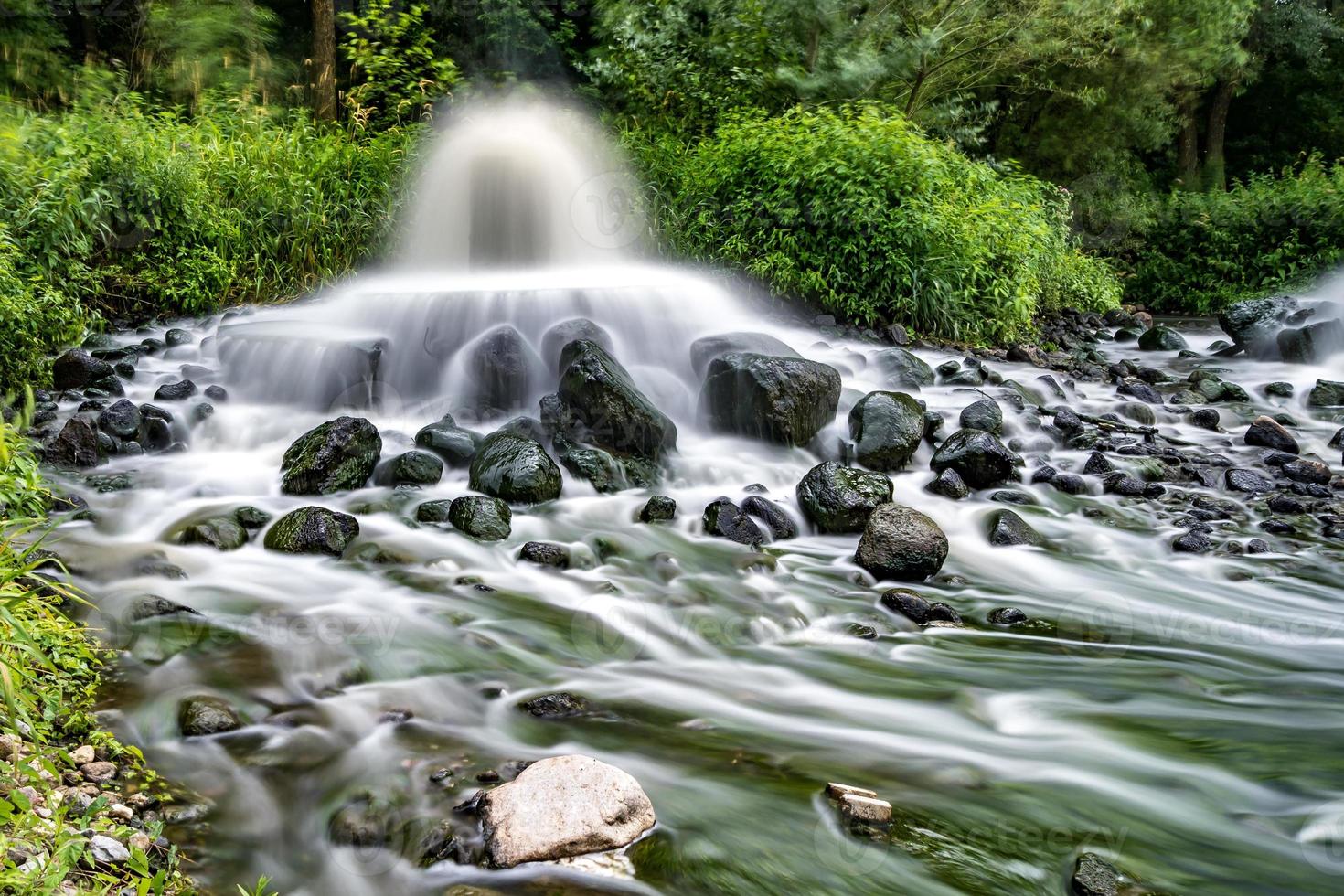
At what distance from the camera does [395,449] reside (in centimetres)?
674

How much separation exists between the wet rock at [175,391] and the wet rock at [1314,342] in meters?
11.6

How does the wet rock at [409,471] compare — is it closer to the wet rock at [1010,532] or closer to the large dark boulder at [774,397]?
the large dark boulder at [774,397]

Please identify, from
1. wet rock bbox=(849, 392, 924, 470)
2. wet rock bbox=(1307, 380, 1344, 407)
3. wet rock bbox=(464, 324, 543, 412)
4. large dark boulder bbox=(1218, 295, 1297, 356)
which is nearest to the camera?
wet rock bbox=(849, 392, 924, 470)

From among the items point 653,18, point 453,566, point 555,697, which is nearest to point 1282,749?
point 555,697

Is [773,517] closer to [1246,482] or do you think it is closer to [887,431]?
[887,431]

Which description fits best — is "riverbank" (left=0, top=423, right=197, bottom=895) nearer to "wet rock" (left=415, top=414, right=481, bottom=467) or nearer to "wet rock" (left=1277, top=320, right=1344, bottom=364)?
"wet rock" (left=415, top=414, right=481, bottom=467)

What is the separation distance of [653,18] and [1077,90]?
8.55 metres

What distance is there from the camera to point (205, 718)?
3373 mm

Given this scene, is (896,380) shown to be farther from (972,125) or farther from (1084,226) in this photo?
(1084,226)

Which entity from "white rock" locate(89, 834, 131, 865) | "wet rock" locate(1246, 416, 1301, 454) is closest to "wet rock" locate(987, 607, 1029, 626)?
"white rock" locate(89, 834, 131, 865)

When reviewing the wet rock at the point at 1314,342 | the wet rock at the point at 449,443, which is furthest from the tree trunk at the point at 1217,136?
the wet rock at the point at 449,443

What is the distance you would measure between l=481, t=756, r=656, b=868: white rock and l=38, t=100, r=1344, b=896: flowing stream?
6 centimetres

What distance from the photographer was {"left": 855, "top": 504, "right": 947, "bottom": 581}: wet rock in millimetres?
5125

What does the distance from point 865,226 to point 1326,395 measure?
481 cm
